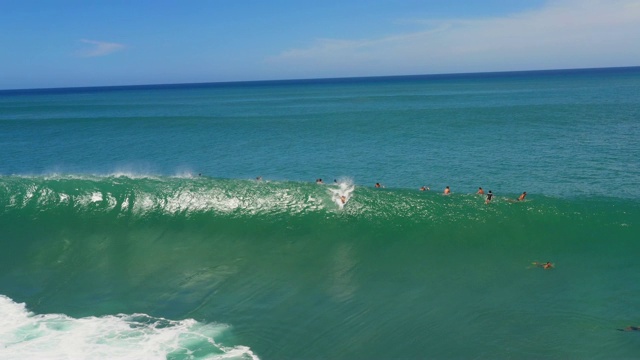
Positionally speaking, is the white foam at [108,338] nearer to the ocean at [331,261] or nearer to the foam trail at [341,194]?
the ocean at [331,261]

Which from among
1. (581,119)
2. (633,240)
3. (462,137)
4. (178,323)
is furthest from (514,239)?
(581,119)

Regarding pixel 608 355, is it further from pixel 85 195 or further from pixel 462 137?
pixel 462 137

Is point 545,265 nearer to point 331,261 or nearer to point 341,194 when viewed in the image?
point 331,261

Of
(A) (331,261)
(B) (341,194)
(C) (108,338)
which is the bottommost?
(C) (108,338)

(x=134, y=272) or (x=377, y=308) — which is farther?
(x=134, y=272)

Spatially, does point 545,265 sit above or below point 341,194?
below

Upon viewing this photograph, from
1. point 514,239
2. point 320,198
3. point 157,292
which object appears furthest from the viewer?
point 320,198

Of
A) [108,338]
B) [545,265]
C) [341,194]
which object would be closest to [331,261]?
[341,194]

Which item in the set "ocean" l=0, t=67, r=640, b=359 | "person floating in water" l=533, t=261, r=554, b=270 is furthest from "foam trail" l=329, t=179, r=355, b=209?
"person floating in water" l=533, t=261, r=554, b=270

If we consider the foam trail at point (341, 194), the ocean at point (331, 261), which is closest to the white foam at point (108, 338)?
the ocean at point (331, 261)
